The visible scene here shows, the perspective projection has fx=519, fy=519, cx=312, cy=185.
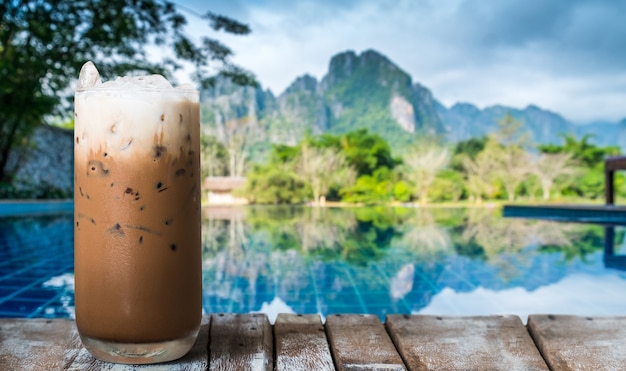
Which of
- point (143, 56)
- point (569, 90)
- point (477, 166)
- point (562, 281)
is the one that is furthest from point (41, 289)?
point (569, 90)

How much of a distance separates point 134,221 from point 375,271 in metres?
4.16

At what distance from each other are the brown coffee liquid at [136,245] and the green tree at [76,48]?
8907mm

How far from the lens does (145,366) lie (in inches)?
30.2

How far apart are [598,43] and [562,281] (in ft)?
142

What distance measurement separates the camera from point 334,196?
21.2 meters

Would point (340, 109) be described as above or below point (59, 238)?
above

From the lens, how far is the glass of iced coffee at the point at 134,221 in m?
0.75

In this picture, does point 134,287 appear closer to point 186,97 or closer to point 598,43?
point 186,97

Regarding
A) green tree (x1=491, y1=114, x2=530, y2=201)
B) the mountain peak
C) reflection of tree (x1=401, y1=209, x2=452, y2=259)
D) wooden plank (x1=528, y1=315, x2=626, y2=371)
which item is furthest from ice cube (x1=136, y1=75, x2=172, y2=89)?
the mountain peak

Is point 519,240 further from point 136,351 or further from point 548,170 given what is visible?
point 548,170

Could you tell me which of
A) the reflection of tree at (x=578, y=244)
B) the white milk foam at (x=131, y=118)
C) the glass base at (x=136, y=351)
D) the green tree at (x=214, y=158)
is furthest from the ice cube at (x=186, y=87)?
the green tree at (x=214, y=158)

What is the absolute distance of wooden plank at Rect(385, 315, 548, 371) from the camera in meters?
0.82

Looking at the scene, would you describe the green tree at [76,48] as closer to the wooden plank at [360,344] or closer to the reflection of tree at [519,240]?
the reflection of tree at [519,240]

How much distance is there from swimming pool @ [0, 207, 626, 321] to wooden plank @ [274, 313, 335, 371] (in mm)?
2238
